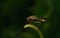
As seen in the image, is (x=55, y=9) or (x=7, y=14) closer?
(x=55, y=9)

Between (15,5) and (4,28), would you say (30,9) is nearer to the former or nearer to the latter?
(15,5)

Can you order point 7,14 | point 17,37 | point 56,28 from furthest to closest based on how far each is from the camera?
point 7,14
point 17,37
point 56,28

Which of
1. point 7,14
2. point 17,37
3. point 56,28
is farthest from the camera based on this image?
point 7,14

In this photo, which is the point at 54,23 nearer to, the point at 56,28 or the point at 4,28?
the point at 56,28

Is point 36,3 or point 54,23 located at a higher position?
point 36,3

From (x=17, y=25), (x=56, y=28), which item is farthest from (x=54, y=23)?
(x=17, y=25)

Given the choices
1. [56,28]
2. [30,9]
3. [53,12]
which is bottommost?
[56,28]
